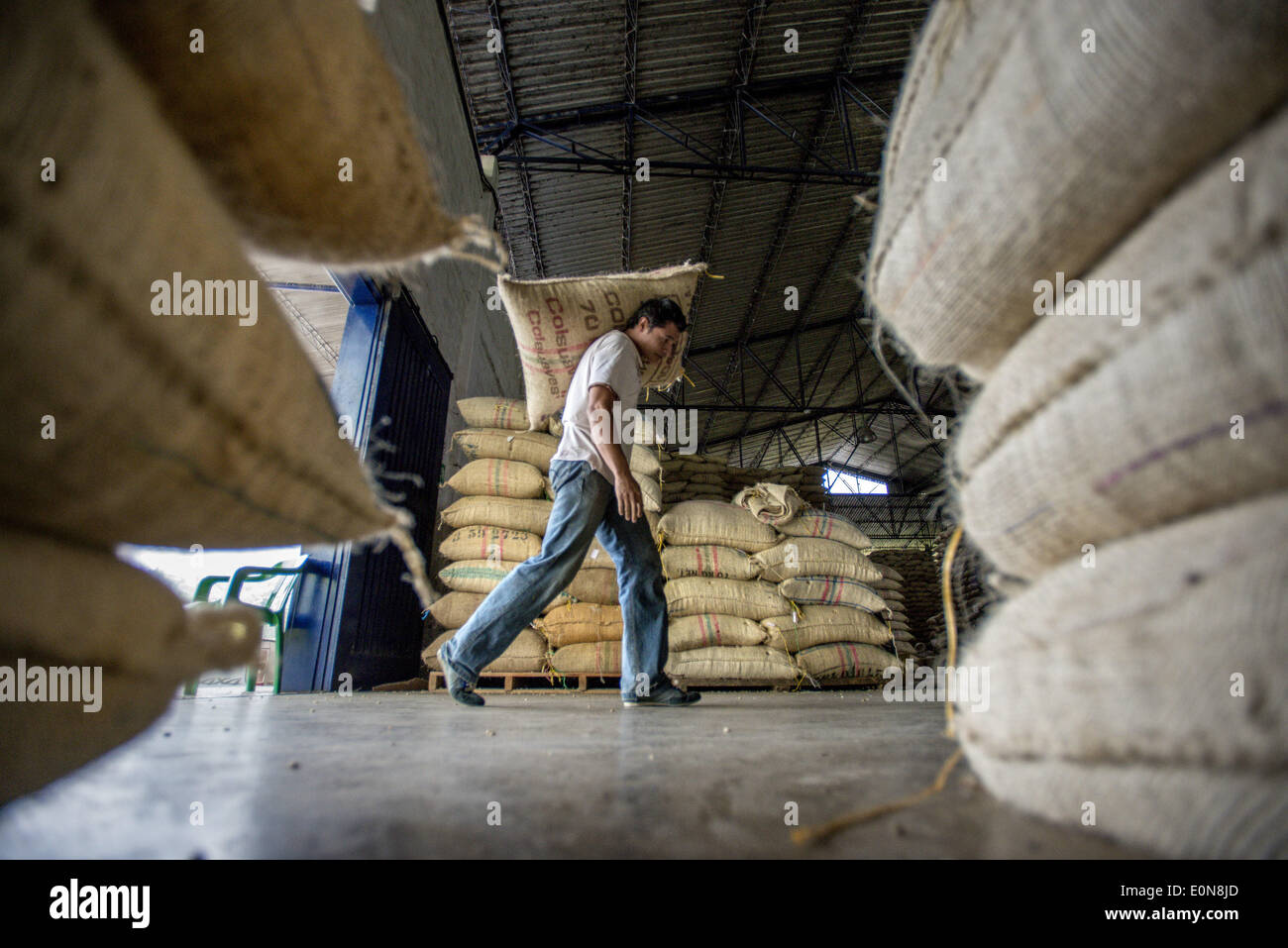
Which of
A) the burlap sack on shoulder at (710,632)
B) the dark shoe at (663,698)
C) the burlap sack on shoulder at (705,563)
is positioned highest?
the burlap sack on shoulder at (705,563)

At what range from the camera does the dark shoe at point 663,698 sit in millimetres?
2178

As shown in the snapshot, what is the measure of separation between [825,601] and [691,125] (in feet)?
16.2

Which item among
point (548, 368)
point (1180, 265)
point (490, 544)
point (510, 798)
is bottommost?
point (510, 798)

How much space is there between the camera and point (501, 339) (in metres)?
5.61

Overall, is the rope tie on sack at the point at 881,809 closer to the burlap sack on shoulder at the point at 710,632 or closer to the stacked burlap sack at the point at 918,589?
the burlap sack on shoulder at the point at 710,632

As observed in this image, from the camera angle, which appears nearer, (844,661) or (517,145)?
(844,661)

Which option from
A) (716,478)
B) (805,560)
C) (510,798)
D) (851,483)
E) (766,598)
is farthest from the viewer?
(851,483)

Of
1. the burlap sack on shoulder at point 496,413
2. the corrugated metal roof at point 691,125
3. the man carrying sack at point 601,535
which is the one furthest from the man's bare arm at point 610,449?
the corrugated metal roof at point 691,125

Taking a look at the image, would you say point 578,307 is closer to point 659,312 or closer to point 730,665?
point 659,312

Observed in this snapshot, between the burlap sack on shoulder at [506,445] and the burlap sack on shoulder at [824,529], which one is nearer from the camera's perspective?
the burlap sack on shoulder at [506,445]

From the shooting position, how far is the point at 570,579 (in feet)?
6.95

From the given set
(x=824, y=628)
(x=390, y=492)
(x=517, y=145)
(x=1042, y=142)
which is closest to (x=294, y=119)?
(x=1042, y=142)

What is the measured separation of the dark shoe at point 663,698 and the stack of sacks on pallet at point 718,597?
2.99 ft

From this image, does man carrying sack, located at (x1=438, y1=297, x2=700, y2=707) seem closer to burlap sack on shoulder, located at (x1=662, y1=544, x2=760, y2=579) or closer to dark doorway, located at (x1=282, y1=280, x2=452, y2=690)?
dark doorway, located at (x1=282, y1=280, x2=452, y2=690)
